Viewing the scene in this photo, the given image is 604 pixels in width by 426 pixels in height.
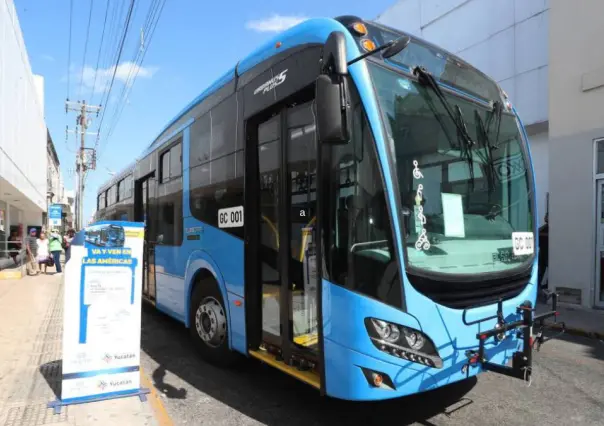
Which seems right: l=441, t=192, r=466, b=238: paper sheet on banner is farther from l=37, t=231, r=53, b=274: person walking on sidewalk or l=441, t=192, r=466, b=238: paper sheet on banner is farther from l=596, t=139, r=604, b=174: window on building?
l=37, t=231, r=53, b=274: person walking on sidewalk

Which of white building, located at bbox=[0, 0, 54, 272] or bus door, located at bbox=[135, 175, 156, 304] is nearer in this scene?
bus door, located at bbox=[135, 175, 156, 304]

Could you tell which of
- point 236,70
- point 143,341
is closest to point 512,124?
point 236,70

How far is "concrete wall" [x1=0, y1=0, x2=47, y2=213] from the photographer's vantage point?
502 inches

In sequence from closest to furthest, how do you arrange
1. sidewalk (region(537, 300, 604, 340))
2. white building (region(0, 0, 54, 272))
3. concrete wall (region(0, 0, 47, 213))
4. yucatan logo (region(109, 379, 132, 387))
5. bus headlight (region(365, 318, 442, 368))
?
bus headlight (region(365, 318, 442, 368)) < yucatan logo (region(109, 379, 132, 387)) < sidewalk (region(537, 300, 604, 340)) < concrete wall (region(0, 0, 47, 213)) < white building (region(0, 0, 54, 272))

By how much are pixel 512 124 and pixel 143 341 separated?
5653mm

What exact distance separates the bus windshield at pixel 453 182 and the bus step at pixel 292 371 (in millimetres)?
1194

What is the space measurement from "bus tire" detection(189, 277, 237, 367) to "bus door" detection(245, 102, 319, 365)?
A: 78 centimetres

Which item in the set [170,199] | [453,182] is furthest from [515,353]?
[170,199]

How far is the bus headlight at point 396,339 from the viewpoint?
307 cm

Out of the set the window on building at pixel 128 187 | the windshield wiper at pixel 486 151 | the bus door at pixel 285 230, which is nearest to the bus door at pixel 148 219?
the window on building at pixel 128 187

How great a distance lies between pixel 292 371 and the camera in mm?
3760

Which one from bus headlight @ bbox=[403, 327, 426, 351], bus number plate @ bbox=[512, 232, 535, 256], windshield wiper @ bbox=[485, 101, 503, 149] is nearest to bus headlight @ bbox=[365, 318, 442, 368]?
bus headlight @ bbox=[403, 327, 426, 351]

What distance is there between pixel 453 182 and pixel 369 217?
2.83 feet

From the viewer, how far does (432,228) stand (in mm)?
3314
